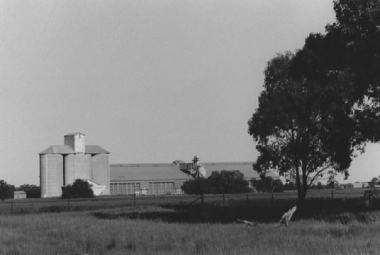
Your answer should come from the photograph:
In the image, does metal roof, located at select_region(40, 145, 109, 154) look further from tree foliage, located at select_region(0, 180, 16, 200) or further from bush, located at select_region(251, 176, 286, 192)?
bush, located at select_region(251, 176, 286, 192)

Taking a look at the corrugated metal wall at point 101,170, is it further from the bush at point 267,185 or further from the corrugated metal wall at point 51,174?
the bush at point 267,185

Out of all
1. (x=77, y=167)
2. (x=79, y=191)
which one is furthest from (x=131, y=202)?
(x=77, y=167)

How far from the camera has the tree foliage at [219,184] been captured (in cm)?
11112

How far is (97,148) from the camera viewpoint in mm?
138500

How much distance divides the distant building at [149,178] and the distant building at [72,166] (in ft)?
43.5

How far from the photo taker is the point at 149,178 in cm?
15612

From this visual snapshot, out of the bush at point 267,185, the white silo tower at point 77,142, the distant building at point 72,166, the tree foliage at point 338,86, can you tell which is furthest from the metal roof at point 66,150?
the tree foliage at point 338,86

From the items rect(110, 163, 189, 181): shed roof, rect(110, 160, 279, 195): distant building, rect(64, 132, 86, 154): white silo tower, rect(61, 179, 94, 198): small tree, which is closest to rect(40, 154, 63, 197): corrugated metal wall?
rect(64, 132, 86, 154): white silo tower

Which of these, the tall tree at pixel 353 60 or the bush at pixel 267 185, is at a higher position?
the tall tree at pixel 353 60

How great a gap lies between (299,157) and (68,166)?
9478 cm

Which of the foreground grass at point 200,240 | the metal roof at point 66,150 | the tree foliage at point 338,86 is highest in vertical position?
the metal roof at point 66,150

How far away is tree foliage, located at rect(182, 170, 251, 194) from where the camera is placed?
4375 inches

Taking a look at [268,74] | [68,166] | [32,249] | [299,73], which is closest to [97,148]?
[68,166]

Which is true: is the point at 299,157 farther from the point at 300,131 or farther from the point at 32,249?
the point at 32,249
